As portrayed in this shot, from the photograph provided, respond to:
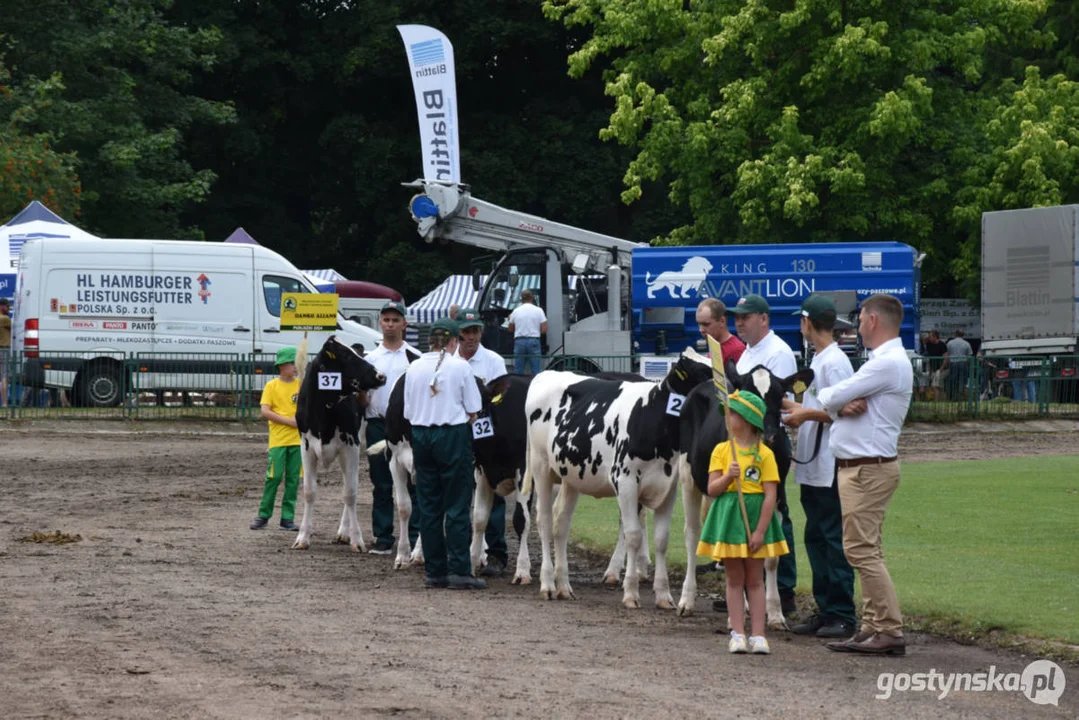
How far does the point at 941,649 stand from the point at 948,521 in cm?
634

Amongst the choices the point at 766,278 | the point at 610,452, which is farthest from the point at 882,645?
the point at 766,278

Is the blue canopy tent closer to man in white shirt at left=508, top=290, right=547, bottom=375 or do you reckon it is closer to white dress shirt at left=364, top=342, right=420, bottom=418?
man in white shirt at left=508, top=290, right=547, bottom=375

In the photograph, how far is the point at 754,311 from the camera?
36.2ft

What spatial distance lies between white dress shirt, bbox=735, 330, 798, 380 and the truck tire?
19.8m

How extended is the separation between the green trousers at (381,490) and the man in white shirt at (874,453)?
5823 mm

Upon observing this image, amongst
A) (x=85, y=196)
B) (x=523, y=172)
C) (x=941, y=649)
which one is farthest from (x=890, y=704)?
(x=523, y=172)

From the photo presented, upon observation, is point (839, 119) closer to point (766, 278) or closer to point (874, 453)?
point (766, 278)

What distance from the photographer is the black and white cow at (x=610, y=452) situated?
11.6m

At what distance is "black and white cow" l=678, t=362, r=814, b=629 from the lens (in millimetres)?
10016

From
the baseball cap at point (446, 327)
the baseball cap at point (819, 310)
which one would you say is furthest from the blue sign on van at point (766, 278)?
the baseball cap at point (819, 310)

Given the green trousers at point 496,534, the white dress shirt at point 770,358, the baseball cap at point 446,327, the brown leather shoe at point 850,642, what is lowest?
the brown leather shoe at point 850,642

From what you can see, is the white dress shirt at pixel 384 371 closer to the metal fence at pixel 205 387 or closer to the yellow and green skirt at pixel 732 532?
the yellow and green skirt at pixel 732 532

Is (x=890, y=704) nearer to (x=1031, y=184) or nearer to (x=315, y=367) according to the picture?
(x=315, y=367)

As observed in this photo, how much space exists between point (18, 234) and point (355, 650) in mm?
25776
